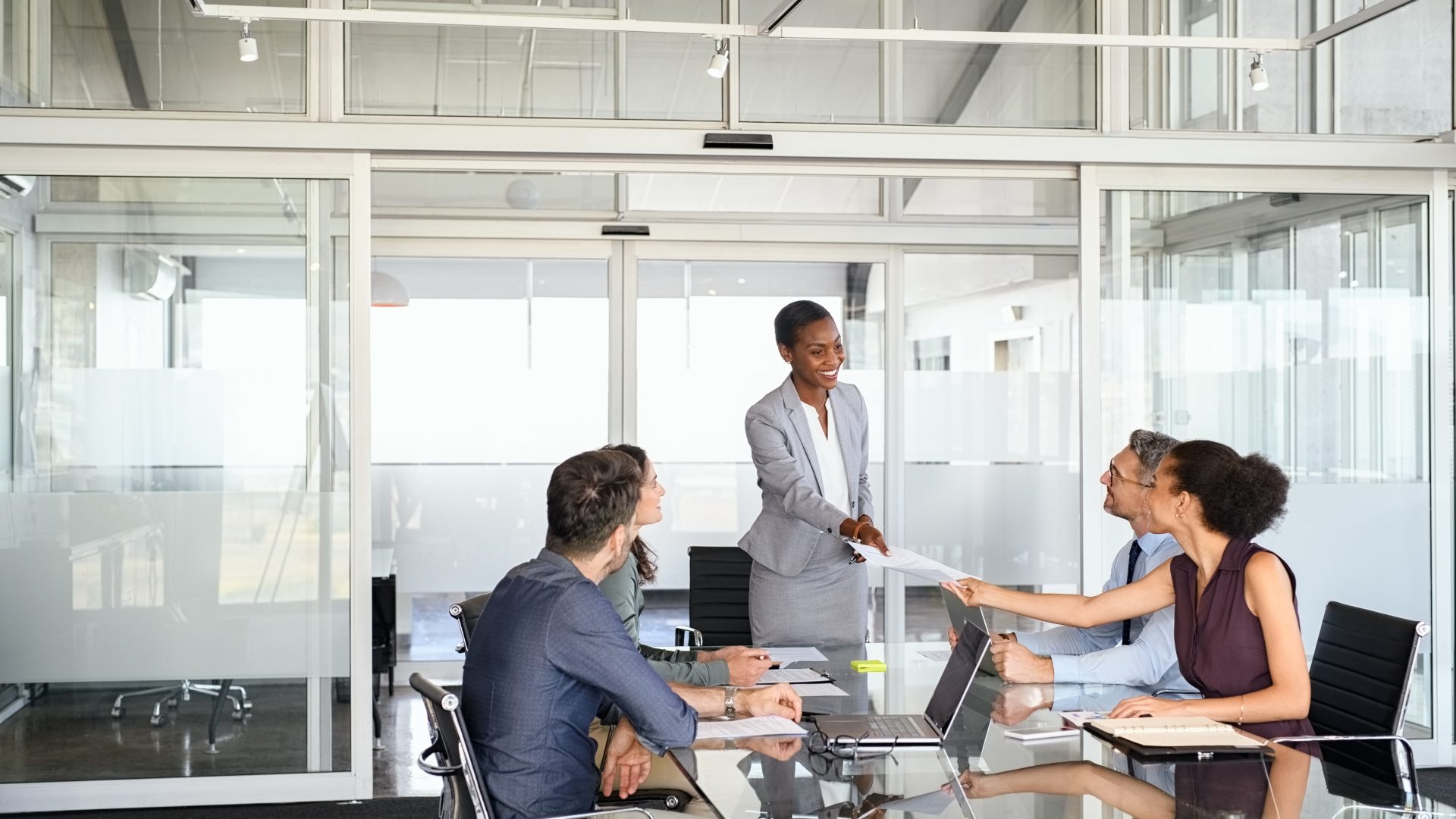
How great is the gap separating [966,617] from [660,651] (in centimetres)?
85

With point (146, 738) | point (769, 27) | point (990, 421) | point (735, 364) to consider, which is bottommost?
point (146, 738)

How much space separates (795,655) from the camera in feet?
12.1

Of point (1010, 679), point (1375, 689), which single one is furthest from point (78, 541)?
point (1375, 689)

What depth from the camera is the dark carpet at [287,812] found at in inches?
188

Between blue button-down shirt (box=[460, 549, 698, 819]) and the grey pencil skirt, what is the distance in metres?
1.69

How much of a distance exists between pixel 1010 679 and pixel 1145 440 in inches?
31.3

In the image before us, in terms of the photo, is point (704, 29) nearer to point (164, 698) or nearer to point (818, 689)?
point (818, 689)

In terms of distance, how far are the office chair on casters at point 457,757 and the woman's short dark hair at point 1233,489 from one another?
5.02ft

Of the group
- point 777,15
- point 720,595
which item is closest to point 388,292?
point 720,595

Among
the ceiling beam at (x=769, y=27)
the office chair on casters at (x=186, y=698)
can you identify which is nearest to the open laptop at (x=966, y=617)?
the ceiling beam at (x=769, y=27)

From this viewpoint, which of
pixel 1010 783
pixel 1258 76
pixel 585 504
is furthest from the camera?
pixel 1258 76

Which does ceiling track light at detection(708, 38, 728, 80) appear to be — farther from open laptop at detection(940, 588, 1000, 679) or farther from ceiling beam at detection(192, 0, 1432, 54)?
open laptop at detection(940, 588, 1000, 679)

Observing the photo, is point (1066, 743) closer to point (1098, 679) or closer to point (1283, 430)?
point (1098, 679)

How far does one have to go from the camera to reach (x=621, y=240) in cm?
715
